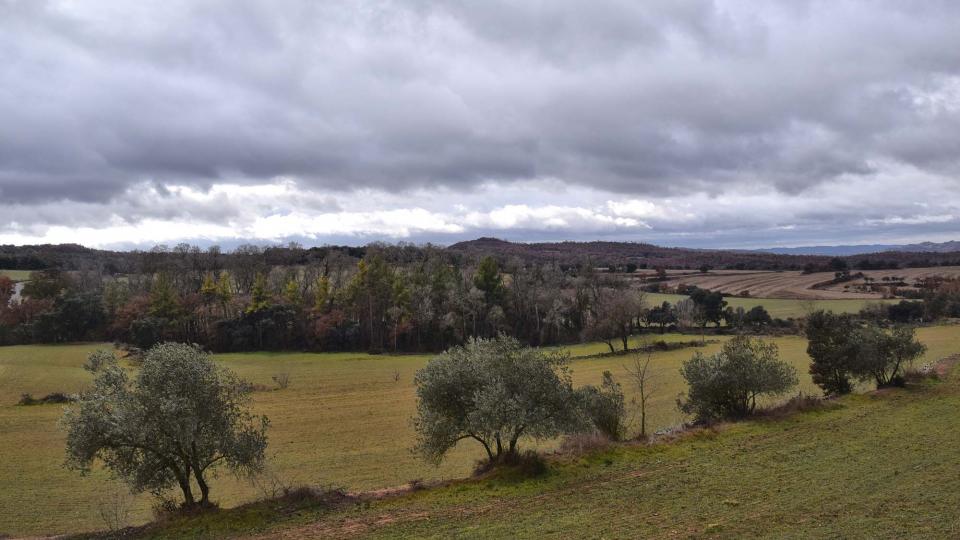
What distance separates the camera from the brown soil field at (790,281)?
130375mm

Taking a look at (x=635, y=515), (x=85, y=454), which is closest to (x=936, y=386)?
(x=635, y=515)

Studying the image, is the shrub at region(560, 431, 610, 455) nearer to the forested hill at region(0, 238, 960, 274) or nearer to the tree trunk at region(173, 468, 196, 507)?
the tree trunk at region(173, 468, 196, 507)

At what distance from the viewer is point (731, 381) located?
39344 mm

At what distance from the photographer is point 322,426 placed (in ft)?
153

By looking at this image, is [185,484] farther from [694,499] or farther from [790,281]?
[790,281]

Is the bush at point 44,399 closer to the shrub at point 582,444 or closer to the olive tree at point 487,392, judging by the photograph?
the olive tree at point 487,392

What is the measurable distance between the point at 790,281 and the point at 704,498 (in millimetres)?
146135

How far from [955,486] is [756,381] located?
16.5m

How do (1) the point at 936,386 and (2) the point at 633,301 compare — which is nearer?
(1) the point at 936,386

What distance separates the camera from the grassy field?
1210 inches

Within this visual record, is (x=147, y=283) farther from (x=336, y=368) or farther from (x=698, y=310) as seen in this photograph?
(x=698, y=310)

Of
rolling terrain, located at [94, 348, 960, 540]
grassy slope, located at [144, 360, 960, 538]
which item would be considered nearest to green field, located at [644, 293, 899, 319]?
rolling terrain, located at [94, 348, 960, 540]

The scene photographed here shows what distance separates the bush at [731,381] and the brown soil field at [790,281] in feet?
318

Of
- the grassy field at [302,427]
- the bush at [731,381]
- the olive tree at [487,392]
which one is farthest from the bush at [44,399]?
the bush at [731,381]
